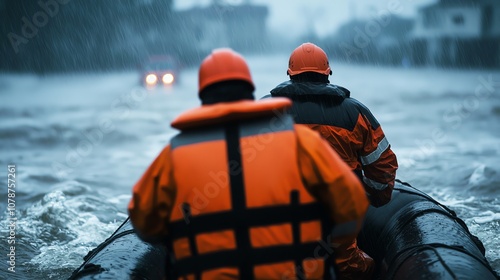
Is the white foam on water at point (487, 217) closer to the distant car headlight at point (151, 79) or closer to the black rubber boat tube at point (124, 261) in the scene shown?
the black rubber boat tube at point (124, 261)

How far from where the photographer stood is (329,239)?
2859 millimetres

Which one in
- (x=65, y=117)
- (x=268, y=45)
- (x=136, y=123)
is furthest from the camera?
(x=268, y=45)

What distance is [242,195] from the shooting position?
262 centimetres

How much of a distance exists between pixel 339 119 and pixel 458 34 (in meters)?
41.3

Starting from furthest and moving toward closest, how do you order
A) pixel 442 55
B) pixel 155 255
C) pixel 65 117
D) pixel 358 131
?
pixel 442 55 < pixel 65 117 < pixel 155 255 < pixel 358 131

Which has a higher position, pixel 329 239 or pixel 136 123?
pixel 329 239

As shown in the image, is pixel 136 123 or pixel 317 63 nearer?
pixel 317 63

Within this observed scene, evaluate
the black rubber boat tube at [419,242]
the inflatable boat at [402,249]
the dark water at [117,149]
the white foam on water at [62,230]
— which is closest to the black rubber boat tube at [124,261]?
the inflatable boat at [402,249]

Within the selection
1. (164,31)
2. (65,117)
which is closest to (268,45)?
(164,31)

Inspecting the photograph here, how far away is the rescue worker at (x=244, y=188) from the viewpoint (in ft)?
8.58

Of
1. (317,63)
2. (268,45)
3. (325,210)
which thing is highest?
(317,63)

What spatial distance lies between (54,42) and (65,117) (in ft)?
61.3

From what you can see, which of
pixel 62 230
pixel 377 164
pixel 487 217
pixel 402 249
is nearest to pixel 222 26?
pixel 62 230

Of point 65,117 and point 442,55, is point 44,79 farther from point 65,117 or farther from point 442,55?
point 442,55
